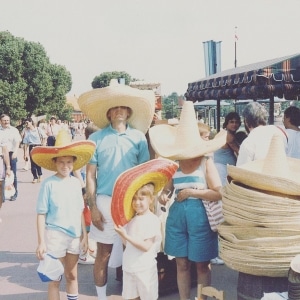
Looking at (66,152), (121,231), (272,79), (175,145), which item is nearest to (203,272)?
(121,231)

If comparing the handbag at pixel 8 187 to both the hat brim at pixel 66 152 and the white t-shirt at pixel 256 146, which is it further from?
the white t-shirt at pixel 256 146

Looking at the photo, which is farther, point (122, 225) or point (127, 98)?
point (127, 98)

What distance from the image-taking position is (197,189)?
3.54 meters

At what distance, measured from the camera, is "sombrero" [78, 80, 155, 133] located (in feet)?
12.9

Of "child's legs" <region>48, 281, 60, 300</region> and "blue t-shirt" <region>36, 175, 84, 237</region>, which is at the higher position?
"blue t-shirt" <region>36, 175, 84, 237</region>

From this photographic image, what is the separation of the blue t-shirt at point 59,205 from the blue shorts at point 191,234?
0.72 meters

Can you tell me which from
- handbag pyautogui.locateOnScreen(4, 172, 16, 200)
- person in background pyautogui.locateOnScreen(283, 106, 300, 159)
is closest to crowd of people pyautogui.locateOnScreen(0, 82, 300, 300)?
person in background pyautogui.locateOnScreen(283, 106, 300, 159)

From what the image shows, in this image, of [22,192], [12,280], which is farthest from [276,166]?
[22,192]

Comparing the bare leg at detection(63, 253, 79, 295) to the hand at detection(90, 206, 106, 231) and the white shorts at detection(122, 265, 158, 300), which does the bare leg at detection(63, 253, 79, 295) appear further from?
the white shorts at detection(122, 265, 158, 300)

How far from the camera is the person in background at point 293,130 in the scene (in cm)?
528

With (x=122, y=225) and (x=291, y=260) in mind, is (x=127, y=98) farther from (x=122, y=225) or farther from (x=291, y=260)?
(x=291, y=260)

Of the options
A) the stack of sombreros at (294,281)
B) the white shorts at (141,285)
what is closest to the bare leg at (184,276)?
the white shorts at (141,285)

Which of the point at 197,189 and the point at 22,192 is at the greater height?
the point at 197,189

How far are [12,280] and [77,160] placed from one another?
1836 mm
